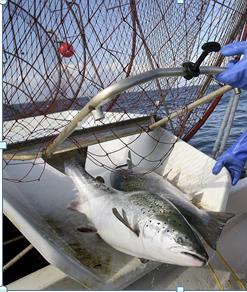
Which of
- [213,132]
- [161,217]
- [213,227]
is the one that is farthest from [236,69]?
[213,132]

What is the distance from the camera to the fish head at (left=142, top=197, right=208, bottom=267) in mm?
1405

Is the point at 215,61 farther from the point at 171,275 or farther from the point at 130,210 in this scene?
the point at 171,275

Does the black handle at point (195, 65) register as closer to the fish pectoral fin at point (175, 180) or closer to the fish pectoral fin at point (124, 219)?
the fish pectoral fin at point (124, 219)

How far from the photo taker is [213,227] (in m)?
1.75

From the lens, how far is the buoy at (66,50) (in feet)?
7.59

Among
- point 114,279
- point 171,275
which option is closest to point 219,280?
point 171,275

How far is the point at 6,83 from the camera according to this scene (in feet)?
7.31

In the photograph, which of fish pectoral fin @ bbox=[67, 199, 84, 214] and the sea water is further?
the sea water

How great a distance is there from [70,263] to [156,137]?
4.10ft

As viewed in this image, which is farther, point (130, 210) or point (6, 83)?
point (6, 83)

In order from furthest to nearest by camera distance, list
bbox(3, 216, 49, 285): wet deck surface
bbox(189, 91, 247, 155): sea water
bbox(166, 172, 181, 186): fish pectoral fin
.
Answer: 1. bbox(189, 91, 247, 155): sea water
2. bbox(166, 172, 181, 186): fish pectoral fin
3. bbox(3, 216, 49, 285): wet deck surface

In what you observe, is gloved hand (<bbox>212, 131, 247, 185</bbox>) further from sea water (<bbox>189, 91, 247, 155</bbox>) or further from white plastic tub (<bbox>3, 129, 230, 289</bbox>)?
sea water (<bbox>189, 91, 247, 155</bbox>)

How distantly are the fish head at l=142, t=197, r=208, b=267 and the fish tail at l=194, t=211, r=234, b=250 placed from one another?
22 cm

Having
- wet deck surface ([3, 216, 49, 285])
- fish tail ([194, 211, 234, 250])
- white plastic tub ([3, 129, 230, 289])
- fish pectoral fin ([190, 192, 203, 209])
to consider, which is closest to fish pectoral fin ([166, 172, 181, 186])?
white plastic tub ([3, 129, 230, 289])
